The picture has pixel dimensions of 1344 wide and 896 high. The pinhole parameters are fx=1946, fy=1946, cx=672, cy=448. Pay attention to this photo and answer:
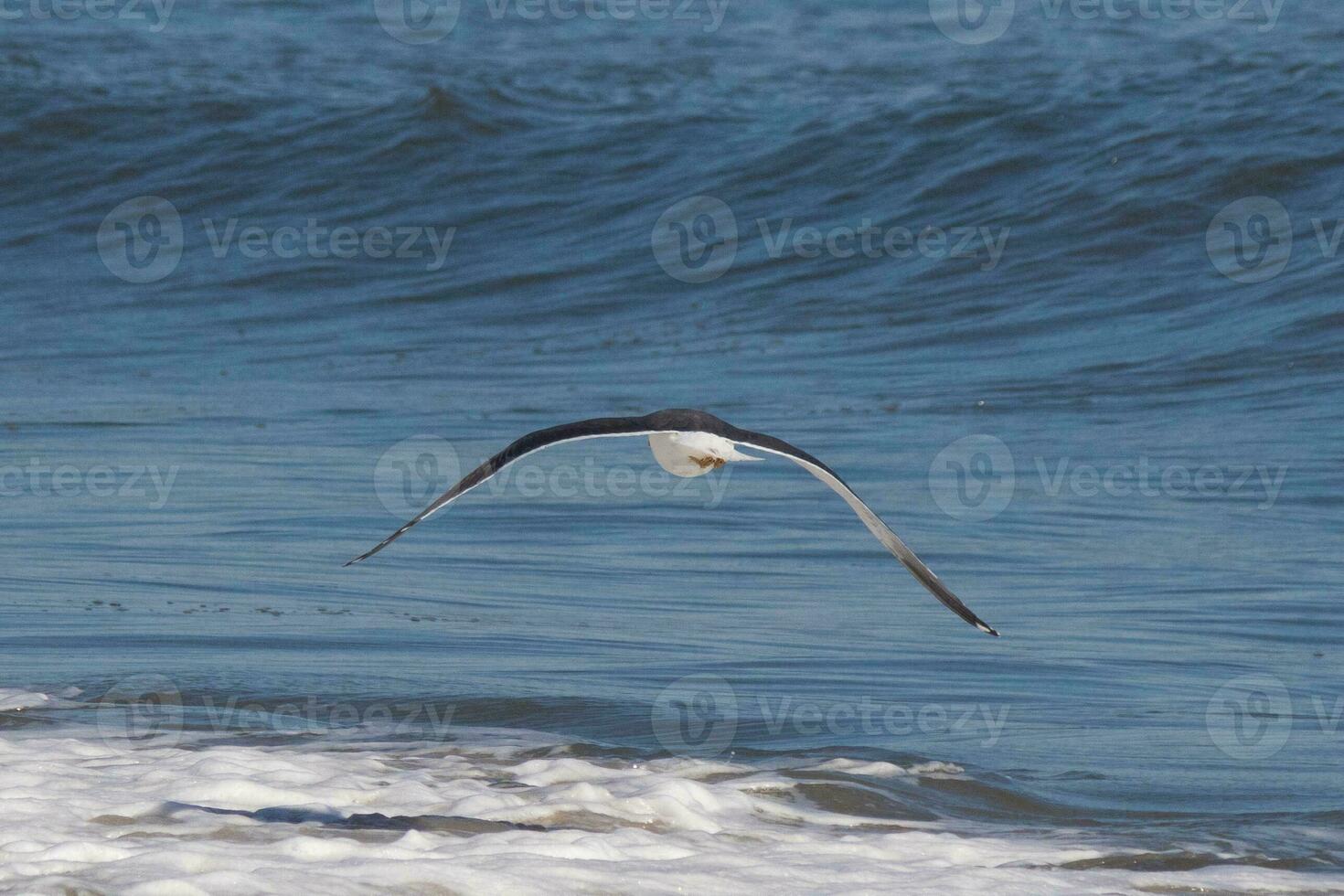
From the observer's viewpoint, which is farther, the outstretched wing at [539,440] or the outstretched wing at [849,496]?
the outstretched wing at [849,496]

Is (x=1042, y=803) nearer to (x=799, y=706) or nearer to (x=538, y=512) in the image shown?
(x=799, y=706)

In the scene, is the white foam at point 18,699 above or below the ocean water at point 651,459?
below

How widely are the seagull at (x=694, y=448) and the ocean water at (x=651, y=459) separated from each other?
2.60 ft

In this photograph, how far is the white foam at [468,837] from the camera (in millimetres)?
4926

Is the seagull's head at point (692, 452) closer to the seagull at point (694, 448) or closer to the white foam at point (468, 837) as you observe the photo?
the seagull at point (694, 448)

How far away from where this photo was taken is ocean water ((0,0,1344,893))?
582 centimetres

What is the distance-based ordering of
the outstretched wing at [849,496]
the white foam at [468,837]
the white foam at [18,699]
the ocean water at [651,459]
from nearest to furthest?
the white foam at [468,837] → the outstretched wing at [849,496] → the ocean water at [651,459] → the white foam at [18,699]

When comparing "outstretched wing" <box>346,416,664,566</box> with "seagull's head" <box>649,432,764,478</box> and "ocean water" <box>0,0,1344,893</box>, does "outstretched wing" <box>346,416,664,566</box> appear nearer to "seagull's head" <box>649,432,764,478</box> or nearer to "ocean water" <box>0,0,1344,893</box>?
"seagull's head" <box>649,432,764,478</box>

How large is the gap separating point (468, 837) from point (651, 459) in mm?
7234

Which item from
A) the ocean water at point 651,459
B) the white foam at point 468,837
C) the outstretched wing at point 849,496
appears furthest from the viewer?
the ocean water at point 651,459

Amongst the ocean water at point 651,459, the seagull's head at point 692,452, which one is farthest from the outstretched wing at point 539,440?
the ocean water at point 651,459

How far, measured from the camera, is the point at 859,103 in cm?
2294

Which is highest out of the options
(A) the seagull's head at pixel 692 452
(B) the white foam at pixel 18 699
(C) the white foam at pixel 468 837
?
(A) the seagull's head at pixel 692 452

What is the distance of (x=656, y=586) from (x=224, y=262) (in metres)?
12.5
